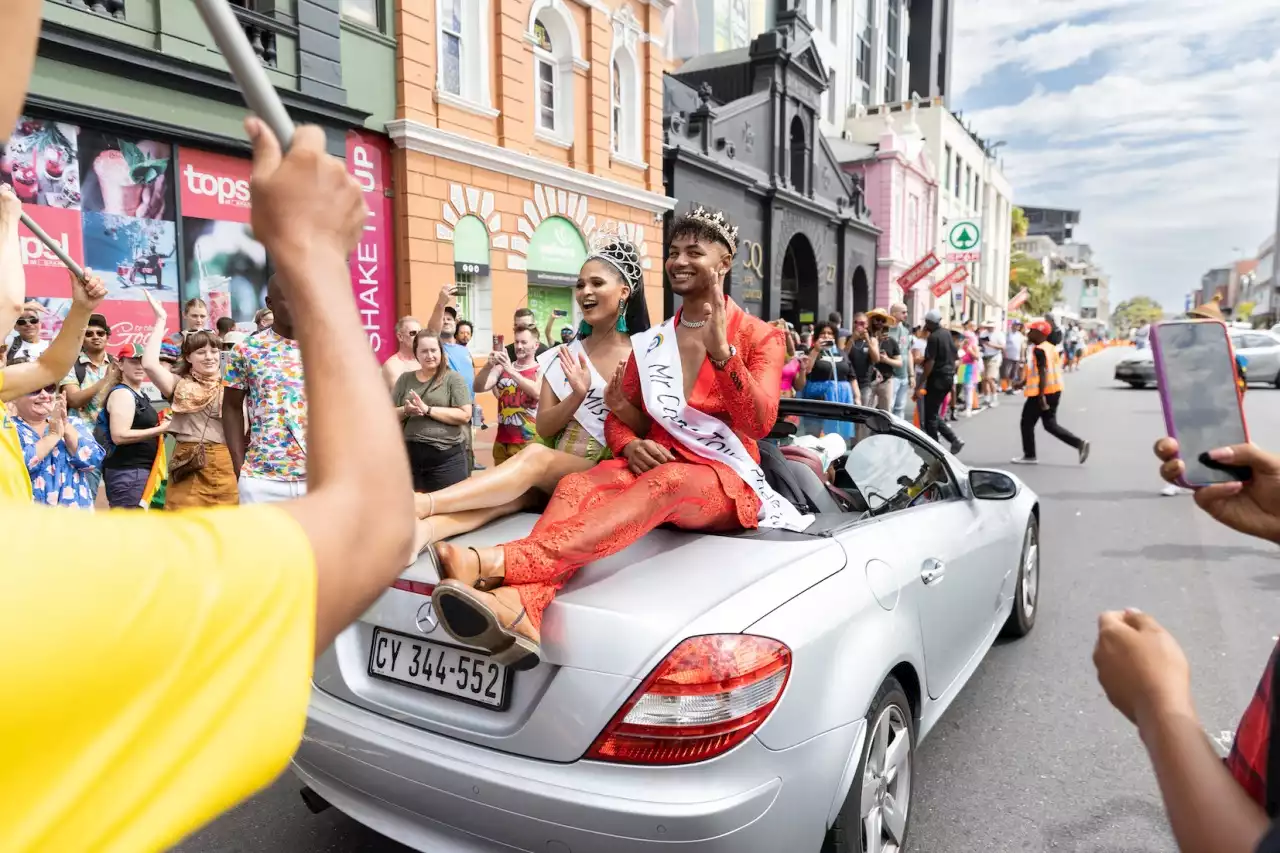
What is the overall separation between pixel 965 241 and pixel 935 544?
17459 mm

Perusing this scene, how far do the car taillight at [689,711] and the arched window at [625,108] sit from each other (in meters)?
15.0

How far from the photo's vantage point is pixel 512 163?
13383mm

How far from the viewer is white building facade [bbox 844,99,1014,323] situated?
125 feet

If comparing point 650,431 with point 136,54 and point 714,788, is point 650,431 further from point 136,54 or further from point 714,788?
point 136,54

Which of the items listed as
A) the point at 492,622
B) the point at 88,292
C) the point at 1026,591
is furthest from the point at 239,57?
the point at 1026,591

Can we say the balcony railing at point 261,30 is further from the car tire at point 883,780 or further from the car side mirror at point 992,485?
the car tire at point 883,780

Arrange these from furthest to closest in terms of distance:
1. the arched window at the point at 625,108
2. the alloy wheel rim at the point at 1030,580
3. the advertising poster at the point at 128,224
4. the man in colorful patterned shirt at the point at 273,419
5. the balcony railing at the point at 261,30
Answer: the arched window at the point at 625,108
the balcony railing at the point at 261,30
the advertising poster at the point at 128,224
the alloy wheel rim at the point at 1030,580
the man in colorful patterned shirt at the point at 273,419

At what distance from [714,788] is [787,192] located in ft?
74.5

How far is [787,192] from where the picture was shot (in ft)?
76.0

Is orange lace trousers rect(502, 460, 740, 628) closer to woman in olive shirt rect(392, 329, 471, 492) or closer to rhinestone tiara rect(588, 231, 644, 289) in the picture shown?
rhinestone tiara rect(588, 231, 644, 289)

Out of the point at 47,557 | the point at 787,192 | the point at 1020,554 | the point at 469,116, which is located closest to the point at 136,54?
the point at 469,116

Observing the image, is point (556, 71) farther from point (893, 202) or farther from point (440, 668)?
point (893, 202)

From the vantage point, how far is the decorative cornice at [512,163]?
39.1 feet

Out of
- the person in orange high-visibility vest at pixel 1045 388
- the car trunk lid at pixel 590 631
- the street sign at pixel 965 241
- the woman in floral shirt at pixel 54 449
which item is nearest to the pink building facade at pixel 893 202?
the street sign at pixel 965 241
